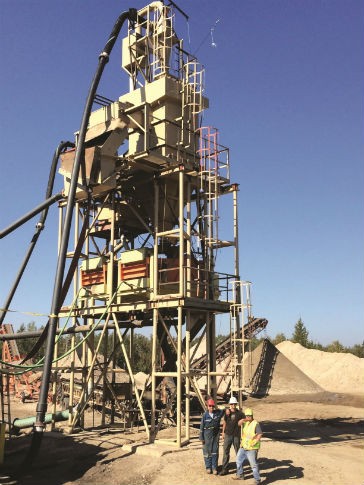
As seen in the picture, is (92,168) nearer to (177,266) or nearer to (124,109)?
(124,109)

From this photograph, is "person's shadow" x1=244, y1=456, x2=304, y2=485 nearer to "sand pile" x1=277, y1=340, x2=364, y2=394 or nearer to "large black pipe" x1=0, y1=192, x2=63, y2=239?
"large black pipe" x1=0, y1=192, x2=63, y2=239

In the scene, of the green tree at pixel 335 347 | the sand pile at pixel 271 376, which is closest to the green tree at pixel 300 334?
the green tree at pixel 335 347

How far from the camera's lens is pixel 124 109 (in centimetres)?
1789

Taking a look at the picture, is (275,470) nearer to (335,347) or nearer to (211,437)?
(211,437)

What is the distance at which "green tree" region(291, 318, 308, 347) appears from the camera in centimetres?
6706

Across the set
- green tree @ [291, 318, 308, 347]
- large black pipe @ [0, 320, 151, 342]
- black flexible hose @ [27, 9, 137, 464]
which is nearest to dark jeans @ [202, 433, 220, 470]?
black flexible hose @ [27, 9, 137, 464]

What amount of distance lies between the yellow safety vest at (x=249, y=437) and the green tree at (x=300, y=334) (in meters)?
58.5

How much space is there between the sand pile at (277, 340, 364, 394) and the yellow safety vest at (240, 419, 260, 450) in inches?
1431

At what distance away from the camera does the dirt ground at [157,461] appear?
11.8 metres

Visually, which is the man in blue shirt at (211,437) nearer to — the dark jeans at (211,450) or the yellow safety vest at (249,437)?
the dark jeans at (211,450)

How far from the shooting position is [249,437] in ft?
35.7

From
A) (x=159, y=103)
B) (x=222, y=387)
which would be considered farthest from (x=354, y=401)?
(x=159, y=103)

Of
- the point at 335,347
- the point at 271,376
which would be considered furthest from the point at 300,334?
the point at 271,376

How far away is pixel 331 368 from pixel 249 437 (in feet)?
139
